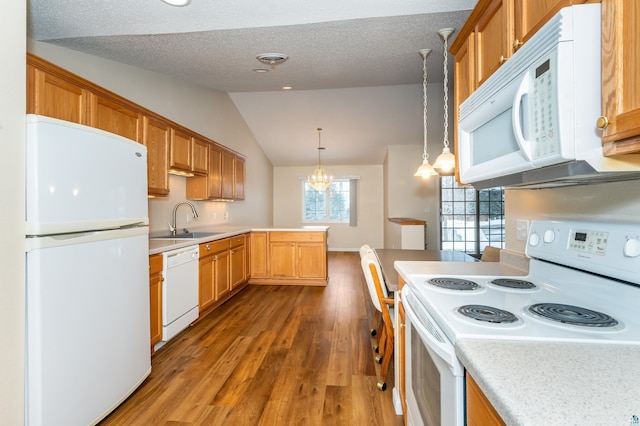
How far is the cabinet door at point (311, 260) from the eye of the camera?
4688 mm

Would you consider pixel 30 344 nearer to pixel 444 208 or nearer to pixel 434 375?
pixel 434 375

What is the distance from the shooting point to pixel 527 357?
68cm

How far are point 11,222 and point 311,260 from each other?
3.66 meters

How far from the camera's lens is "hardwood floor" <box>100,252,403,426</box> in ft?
5.87

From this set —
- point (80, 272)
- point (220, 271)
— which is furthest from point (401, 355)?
point (220, 271)

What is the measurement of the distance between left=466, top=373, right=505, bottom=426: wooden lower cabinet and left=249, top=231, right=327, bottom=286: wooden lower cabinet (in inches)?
156

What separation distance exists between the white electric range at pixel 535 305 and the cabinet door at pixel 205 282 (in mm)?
2396

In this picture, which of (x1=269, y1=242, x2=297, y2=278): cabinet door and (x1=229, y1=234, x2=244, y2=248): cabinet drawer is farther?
(x1=269, y1=242, x2=297, y2=278): cabinet door

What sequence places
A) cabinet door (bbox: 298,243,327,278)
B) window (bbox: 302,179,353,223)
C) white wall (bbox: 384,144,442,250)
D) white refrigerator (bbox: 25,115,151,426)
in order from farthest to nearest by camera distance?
window (bbox: 302,179,353,223) < white wall (bbox: 384,144,442,250) < cabinet door (bbox: 298,243,327,278) < white refrigerator (bbox: 25,115,151,426)

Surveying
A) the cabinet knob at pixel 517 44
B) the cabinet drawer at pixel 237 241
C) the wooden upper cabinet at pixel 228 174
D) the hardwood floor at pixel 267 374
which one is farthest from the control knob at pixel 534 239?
the wooden upper cabinet at pixel 228 174

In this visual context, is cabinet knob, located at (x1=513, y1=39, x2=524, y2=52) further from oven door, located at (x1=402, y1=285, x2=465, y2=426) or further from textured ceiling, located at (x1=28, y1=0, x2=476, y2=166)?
textured ceiling, located at (x1=28, y1=0, x2=476, y2=166)

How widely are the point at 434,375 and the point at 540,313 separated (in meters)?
0.37

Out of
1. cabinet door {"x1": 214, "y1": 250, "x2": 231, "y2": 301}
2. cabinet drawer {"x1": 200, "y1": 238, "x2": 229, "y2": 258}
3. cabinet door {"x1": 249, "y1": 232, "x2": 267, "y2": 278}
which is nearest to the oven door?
cabinet drawer {"x1": 200, "y1": 238, "x2": 229, "y2": 258}

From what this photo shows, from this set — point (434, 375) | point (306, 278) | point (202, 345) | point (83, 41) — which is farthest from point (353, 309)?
point (83, 41)
